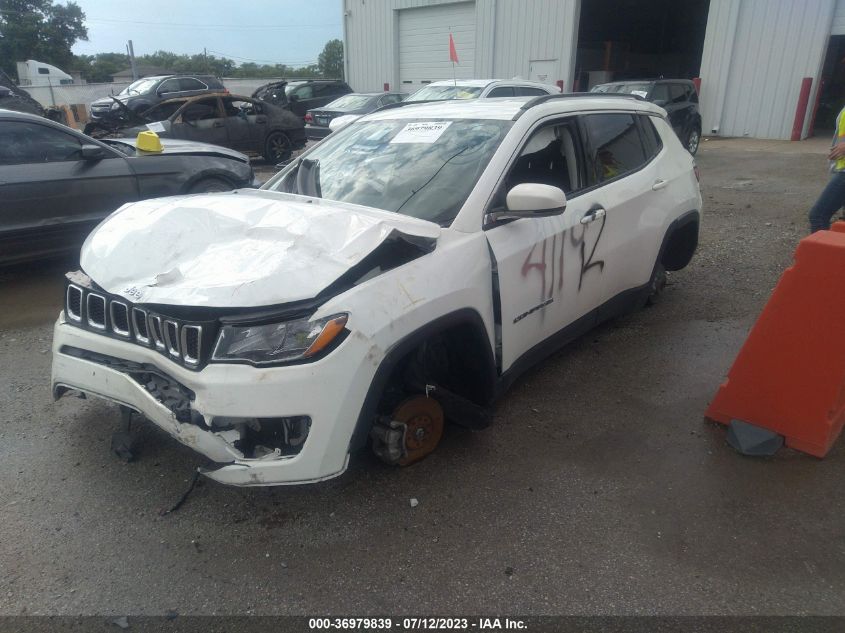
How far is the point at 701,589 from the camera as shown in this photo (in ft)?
7.43

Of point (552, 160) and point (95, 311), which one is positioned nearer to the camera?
point (95, 311)

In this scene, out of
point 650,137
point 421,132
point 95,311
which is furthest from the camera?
point 650,137

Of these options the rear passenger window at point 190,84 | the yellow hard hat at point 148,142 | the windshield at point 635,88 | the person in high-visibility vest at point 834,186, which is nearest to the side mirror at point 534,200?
the person in high-visibility vest at point 834,186

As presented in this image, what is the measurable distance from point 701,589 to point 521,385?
171 cm

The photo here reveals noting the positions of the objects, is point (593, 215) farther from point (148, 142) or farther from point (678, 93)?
point (678, 93)

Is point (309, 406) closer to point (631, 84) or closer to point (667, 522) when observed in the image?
point (667, 522)

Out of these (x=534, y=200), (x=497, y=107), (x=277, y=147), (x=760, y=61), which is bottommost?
(x=277, y=147)

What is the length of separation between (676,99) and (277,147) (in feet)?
29.5

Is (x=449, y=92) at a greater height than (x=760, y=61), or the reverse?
(x=760, y=61)

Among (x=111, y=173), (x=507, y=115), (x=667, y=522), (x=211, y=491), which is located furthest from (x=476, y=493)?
(x=111, y=173)

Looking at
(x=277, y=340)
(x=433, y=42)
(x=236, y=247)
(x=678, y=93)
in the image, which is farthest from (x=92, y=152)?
(x=433, y=42)

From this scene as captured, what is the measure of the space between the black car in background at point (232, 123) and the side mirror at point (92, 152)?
580cm

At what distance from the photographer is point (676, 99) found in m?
13.6

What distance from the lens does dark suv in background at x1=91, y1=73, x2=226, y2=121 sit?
1608cm
